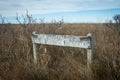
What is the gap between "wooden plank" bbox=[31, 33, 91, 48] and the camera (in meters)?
4.27

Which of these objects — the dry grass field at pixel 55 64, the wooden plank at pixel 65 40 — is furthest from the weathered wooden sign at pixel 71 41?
the dry grass field at pixel 55 64

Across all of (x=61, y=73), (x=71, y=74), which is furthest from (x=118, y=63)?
(x=61, y=73)

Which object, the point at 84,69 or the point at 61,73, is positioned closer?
the point at 84,69

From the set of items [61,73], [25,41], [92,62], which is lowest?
[61,73]

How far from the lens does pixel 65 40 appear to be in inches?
183

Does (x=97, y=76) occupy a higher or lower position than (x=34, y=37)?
lower

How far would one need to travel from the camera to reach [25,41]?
642 cm

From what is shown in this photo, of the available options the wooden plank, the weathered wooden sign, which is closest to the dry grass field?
the weathered wooden sign

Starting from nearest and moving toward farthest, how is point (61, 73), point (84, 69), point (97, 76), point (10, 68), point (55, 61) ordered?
point (97, 76) < point (84, 69) < point (61, 73) < point (10, 68) < point (55, 61)

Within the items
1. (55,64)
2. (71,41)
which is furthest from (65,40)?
(55,64)

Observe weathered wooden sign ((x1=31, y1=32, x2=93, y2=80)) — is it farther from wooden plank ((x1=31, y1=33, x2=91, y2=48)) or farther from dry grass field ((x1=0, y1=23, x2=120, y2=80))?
dry grass field ((x1=0, y1=23, x2=120, y2=80))

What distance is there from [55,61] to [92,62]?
148 centimetres

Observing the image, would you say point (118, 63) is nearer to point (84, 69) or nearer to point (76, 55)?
point (84, 69)

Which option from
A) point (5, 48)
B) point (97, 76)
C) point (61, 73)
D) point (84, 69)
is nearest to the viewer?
point (97, 76)
